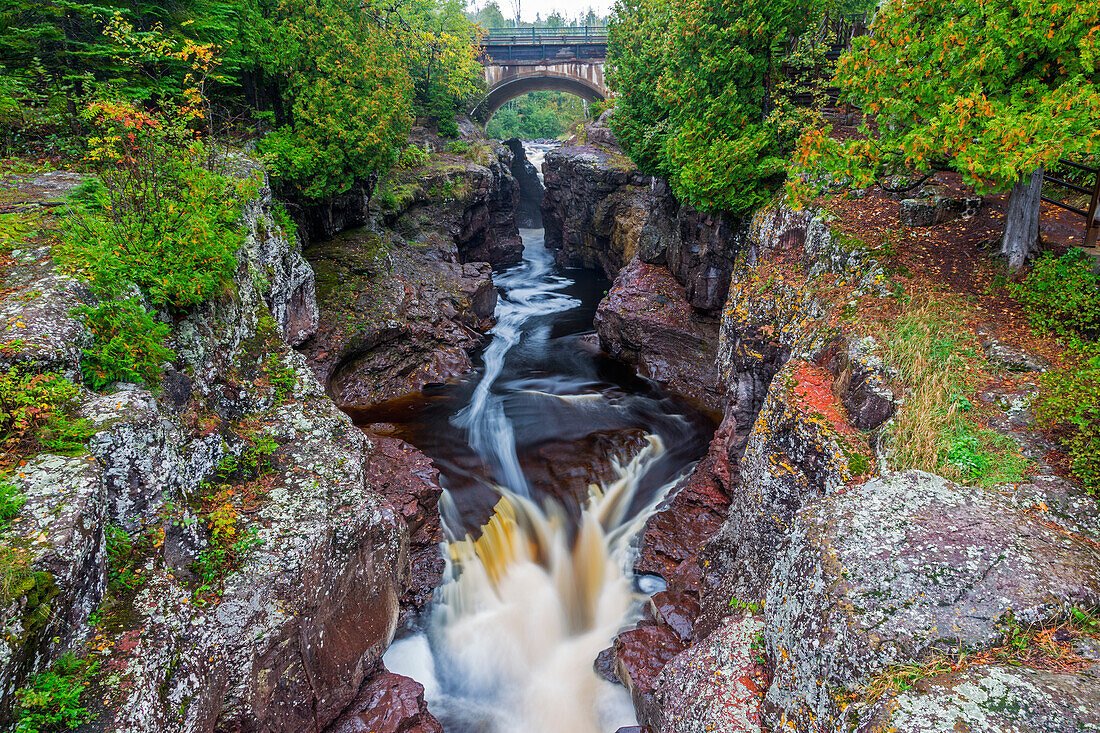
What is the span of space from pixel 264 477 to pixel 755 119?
43.9 ft

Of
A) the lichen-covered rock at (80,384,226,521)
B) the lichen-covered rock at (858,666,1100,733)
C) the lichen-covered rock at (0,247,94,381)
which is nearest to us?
the lichen-covered rock at (858,666,1100,733)

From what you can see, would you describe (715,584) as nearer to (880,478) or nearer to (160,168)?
(880,478)

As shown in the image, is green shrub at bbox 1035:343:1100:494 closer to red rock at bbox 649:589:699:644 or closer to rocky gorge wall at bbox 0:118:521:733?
red rock at bbox 649:589:699:644

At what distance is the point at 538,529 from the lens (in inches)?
422

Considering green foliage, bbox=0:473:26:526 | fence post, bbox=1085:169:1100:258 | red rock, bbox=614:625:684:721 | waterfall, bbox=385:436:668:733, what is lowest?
waterfall, bbox=385:436:668:733

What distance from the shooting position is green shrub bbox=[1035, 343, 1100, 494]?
4777mm

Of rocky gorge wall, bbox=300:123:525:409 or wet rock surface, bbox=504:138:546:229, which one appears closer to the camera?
rocky gorge wall, bbox=300:123:525:409

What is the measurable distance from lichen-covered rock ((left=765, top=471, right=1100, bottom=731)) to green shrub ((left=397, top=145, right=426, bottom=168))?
2114cm

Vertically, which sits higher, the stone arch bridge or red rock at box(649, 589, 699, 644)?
the stone arch bridge

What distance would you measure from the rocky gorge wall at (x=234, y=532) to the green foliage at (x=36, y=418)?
13 centimetres

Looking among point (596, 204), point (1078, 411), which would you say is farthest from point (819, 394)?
point (596, 204)

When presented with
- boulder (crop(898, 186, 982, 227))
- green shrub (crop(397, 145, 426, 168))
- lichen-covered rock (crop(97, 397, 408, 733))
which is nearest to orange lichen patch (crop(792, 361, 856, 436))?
boulder (crop(898, 186, 982, 227))

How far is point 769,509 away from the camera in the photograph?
23.0 ft

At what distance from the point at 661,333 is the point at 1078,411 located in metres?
11.7
